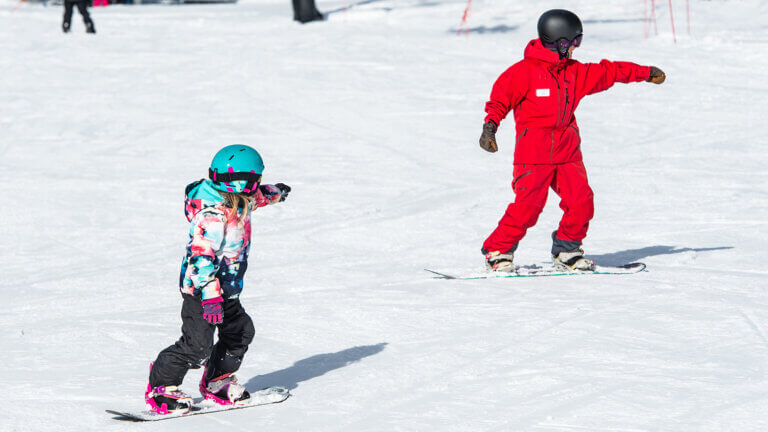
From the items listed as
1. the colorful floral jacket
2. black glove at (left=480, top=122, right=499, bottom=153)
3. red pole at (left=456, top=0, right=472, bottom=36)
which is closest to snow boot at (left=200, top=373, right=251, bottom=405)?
the colorful floral jacket

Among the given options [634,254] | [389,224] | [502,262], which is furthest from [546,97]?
[389,224]

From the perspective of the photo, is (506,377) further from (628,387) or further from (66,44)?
(66,44)

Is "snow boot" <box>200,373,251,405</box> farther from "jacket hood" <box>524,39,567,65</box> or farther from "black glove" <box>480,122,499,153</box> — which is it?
"jacket hood" <box>524,39,567,65</box>

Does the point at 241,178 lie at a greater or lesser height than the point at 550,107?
greater

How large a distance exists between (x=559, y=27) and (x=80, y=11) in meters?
15.0

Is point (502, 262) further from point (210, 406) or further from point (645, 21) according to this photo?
point (645, 21)

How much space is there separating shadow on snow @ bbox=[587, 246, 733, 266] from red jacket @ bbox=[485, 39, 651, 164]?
1241 millimetres

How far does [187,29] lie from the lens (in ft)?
67.2

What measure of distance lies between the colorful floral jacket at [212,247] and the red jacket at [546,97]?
2660 mm

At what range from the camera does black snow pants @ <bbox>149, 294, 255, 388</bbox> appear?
4.54m

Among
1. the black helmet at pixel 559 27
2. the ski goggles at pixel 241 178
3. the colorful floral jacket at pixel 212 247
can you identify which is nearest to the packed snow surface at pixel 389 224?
the colorful floral jacket at pixel 212 247

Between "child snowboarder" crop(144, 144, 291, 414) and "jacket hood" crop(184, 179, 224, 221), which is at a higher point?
"jacket hood" crop(184, 179, 224, 221)

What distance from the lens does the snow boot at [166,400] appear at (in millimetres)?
4656

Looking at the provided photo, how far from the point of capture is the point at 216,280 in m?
4.39
